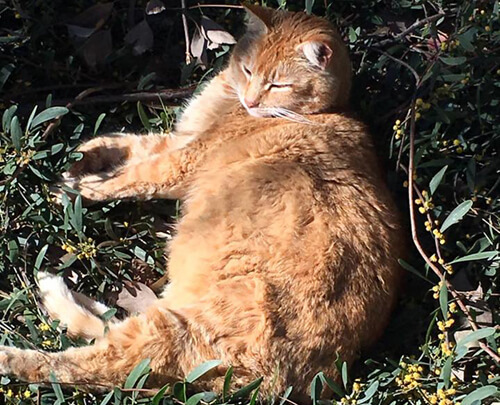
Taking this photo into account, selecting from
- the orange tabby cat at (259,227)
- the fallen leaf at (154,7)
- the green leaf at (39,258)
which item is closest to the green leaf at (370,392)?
the orange tabby cat at (259,227)

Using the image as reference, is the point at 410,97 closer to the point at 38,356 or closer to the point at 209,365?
the point at 209,365

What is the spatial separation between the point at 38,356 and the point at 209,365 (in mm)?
646

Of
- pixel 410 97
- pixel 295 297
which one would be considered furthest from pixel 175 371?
pixel 410 97

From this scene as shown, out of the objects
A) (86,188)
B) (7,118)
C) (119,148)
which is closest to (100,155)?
(119,148)

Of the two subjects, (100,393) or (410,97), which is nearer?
(100,393)

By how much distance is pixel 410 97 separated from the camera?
3250 mm

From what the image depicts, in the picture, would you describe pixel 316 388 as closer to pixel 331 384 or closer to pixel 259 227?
pixel 331 384

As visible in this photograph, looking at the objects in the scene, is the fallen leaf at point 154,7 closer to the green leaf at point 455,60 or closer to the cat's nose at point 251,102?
the cat's nose at point 251,102

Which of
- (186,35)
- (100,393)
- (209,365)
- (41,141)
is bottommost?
(100,393)

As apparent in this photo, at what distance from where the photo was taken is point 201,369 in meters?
2.52

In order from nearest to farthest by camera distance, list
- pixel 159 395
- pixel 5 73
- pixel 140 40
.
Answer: pixel 159 395
pixel 5 73
pixel 140 40

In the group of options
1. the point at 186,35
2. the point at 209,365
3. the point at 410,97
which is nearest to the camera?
the point at 209,365

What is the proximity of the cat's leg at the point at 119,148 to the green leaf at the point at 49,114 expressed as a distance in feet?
0.74

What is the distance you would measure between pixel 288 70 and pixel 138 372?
140 centimetres
